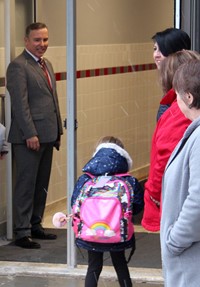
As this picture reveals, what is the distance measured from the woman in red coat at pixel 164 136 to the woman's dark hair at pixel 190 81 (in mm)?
703

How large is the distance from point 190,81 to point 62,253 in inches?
151

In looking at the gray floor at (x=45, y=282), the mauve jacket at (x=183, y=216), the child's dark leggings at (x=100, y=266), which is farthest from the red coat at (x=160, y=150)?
the gray floor at (x=45, y=282)

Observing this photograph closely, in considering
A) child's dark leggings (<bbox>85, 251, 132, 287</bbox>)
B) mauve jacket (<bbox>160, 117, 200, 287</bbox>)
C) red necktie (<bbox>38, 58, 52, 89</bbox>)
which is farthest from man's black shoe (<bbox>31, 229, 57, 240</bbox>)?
mauve jacket (<bbox>160, 117, 200, 287</bbox>)

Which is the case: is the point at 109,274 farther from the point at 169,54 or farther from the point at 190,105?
the point at 190,105

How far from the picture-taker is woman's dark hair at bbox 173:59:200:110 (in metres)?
3.41

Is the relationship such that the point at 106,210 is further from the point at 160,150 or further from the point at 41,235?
the point at 41,235

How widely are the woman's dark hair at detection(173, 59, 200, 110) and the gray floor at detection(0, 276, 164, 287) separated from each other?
302cm

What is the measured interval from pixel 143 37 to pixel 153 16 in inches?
14.1

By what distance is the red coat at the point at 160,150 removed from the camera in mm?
4160

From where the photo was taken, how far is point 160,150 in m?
4.19

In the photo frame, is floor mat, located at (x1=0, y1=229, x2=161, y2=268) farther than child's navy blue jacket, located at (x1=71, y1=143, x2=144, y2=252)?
Yes

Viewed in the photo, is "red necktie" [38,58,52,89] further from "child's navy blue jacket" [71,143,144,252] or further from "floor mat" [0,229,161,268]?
"child's navy blue jacket" [71,143,144,252]

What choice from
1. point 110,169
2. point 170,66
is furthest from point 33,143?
point 170,66

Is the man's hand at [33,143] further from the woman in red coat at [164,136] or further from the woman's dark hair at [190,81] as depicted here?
the woman's dark hair at [190,81]
